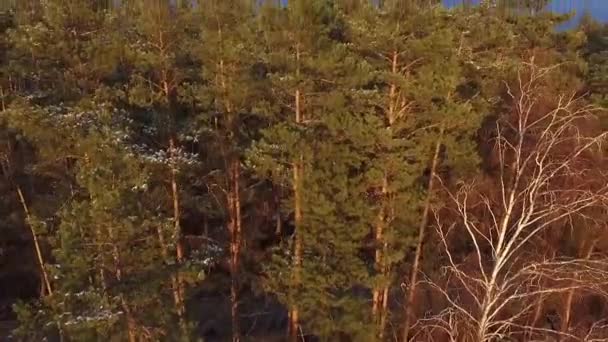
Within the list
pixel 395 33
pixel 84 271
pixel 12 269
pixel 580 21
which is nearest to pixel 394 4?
pixel 395 33

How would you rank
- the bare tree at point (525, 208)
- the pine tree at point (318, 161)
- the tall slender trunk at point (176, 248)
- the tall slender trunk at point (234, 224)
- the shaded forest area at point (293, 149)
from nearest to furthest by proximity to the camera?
1. the bare tree at point (525, 208)
2. the shaded forest area at point (293, 149)
3. the tall slender trunk at point (176, 248)
4. the pine tree at point (318, 161)
5. the tall slender trunk at point (234, 224)

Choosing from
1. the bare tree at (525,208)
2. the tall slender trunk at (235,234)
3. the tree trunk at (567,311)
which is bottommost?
the tree trunk at (567,311)

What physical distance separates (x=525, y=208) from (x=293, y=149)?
6.90m

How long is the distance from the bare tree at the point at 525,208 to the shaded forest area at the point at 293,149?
0.92ft

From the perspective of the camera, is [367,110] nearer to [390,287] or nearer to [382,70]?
[382,70]

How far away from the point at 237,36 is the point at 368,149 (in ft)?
14.0

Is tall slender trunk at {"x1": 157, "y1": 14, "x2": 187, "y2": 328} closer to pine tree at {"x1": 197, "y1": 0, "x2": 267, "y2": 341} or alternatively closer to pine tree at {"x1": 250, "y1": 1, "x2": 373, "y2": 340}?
pine tree at {"x1": 197, "y1": 0, "x2": 267, "y2": 341}

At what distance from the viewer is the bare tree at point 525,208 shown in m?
9.20

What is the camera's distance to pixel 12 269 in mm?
23016

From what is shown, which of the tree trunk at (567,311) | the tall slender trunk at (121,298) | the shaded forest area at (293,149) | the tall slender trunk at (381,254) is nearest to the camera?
the tall slender trunk at (121,298)

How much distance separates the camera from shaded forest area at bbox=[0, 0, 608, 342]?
45.5 ft

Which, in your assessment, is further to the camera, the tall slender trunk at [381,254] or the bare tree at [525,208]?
the tall slender trunk at [381,254]

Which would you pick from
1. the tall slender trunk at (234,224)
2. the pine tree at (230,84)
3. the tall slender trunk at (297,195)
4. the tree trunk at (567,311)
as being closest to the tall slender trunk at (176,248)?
the pine tree at (230,84)

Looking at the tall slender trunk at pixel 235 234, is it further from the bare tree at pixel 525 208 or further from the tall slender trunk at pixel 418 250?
the bare tree at pixel 525 208
